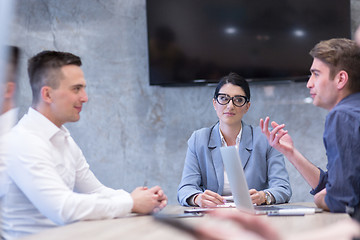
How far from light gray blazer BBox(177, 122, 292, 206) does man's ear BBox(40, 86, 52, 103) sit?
1.01 meters

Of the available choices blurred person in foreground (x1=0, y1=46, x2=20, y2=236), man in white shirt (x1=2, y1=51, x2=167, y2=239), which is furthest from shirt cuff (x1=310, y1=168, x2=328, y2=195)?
blurred person in foreground (x1=0, y1=46, x2=20, y2=236)

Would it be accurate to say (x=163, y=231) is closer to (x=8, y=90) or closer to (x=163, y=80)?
(x=8, y=90)

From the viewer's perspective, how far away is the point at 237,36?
3.99 metres

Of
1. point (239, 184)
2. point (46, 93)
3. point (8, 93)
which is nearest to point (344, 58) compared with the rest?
point (239, 184)

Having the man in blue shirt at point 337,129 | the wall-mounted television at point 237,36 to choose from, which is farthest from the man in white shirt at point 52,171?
the wall-mounted television at point 237,36

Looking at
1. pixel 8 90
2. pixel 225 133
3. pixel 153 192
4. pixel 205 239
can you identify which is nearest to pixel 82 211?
pixel 153 192

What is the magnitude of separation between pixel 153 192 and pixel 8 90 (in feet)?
3.36

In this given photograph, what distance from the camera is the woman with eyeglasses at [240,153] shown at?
9.14 feet

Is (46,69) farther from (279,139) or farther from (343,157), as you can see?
(343,157)

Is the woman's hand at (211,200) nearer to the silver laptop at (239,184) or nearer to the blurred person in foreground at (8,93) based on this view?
the silver laptop at (239,184)

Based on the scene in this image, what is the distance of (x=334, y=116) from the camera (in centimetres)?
192

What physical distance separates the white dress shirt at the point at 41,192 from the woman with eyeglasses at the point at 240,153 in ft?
2.77

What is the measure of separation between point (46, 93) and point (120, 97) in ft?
7.47

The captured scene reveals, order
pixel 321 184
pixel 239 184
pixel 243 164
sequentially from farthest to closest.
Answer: pixel 243 164 → pixel 321 184 → pixel 239 184
